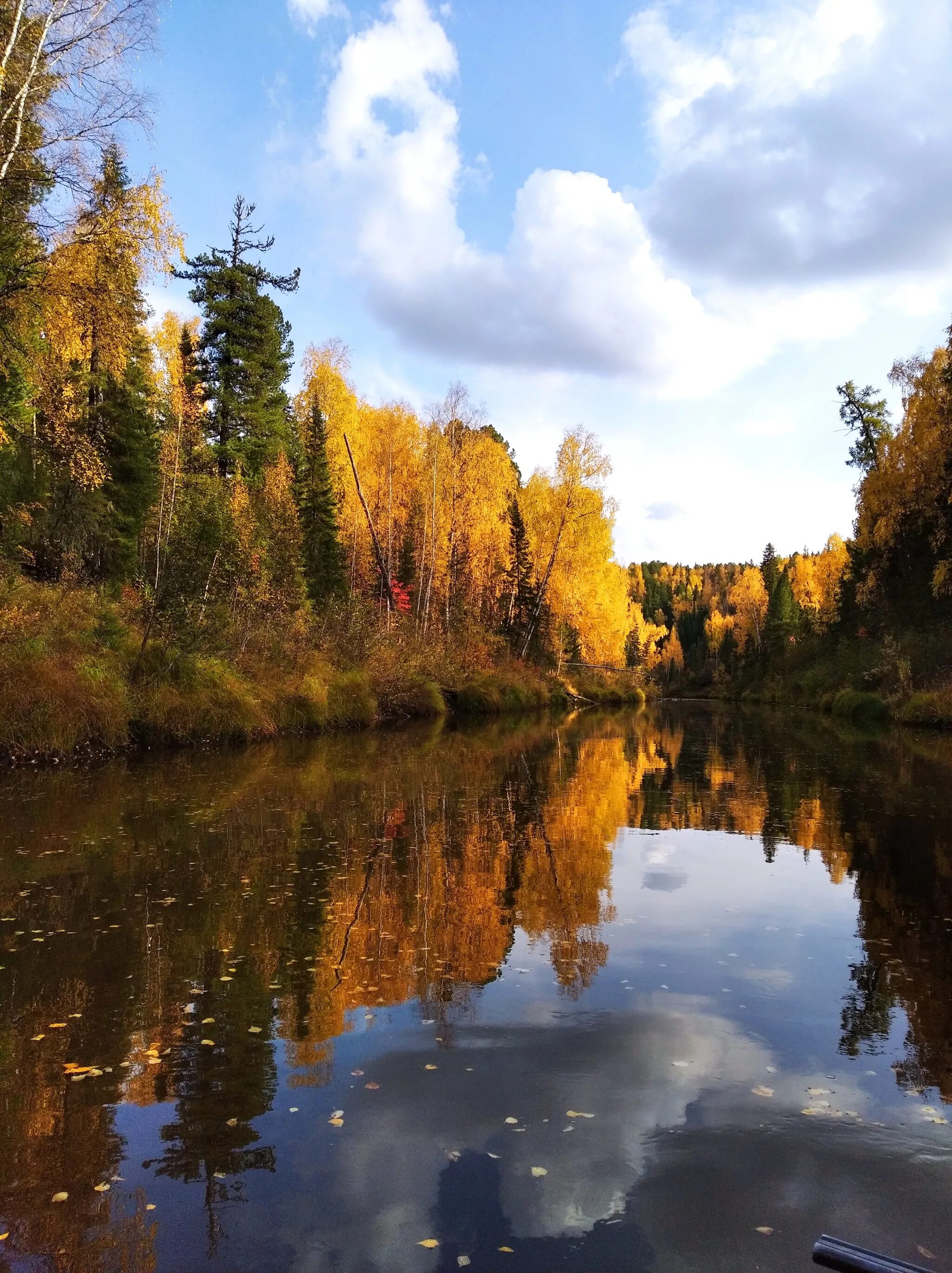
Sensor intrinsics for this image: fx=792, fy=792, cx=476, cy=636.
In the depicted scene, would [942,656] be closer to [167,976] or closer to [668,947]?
[668,947]

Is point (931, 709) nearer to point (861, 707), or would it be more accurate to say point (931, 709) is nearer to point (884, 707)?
point (884, 707)

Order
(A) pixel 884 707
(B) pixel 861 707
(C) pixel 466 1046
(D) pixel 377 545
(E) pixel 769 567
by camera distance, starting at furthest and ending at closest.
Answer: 1. (E) pixel 769 567
2. (B) pixel 861 707
3. (D) pixel 377 545
4. (A) pixel 884 707
5. (C) pixel 466 1046

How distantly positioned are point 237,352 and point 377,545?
988cm

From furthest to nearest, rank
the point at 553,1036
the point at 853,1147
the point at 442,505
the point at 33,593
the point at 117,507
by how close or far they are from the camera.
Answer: the point at 442,505 → the point at 117,507 → the point at 33,593 → the point at 553,1036 → the point at 853,1147

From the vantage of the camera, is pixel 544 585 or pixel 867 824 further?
pixel 544 585

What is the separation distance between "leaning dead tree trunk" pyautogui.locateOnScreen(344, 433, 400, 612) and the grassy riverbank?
3.55m

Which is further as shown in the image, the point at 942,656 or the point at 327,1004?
the point at 942,656

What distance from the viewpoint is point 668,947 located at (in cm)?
720

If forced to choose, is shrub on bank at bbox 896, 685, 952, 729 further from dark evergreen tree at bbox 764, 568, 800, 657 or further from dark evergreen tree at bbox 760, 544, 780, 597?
dark evergreen tree at bbox 760, 544, 780, 597

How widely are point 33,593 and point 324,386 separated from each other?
25.9 meters

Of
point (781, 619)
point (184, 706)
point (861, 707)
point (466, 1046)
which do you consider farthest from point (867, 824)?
point (781, 619)

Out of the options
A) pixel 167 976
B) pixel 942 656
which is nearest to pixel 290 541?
pixel 167 976

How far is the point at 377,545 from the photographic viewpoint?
36062 mm

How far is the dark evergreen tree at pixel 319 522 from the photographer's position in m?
36.1
